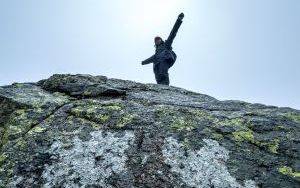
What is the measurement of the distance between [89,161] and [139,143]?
75 cm

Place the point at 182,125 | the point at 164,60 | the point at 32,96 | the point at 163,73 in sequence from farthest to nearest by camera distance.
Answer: the point at 164,60
the point at 163,73
the point at 32,96
the point at 182,125

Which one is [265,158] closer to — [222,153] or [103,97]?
[222,153]

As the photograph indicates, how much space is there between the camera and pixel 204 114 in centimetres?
668

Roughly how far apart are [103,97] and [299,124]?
341 cm

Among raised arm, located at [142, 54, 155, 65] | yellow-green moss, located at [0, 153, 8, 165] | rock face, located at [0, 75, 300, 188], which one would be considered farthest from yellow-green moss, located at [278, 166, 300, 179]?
raised arm, located at [142, 54, 155, 65]

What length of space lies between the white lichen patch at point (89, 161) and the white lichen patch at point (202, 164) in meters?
0.59

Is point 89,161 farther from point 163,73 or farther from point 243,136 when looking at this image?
point 163,73

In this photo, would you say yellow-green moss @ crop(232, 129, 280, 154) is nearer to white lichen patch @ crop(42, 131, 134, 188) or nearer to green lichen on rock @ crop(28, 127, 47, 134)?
white lichen patch @ crop(42, 131, 134, 188)

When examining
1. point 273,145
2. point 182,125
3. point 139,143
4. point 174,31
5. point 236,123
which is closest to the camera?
point 139,143

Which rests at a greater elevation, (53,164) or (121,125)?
(121,125)

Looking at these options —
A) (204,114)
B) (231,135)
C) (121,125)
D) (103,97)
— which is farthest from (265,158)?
(103,97)

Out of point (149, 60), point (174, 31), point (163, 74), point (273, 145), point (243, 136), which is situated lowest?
point (273, 145)

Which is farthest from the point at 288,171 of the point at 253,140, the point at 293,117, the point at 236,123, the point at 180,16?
the point at 180,16

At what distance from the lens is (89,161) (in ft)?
16.6
